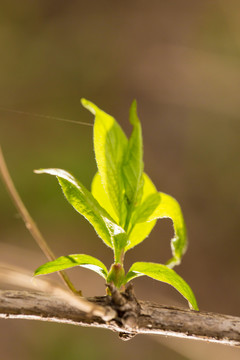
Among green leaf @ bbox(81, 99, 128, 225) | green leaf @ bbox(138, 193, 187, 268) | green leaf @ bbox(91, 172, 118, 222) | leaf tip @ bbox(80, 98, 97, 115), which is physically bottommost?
green leaf @ bbox(138, 193, 187, 268)

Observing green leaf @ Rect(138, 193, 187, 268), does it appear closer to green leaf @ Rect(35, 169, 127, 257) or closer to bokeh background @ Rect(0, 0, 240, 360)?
green leaf @ Rect(35, 169, 127, 257)

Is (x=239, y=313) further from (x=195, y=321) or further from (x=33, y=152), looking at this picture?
(x=195, y=321)

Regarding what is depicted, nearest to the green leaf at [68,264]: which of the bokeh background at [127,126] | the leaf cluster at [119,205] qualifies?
the leaf cluster at [119,205]

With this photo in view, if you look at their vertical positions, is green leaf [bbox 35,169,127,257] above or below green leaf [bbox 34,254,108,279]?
above

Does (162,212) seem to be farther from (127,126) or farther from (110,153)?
(127,126)

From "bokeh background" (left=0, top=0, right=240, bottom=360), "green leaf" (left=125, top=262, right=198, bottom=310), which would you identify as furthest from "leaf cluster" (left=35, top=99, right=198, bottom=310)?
"bokeh background" (left=0, top=0, right=240, bottom=360)

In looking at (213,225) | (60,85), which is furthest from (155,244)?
(60,85)
